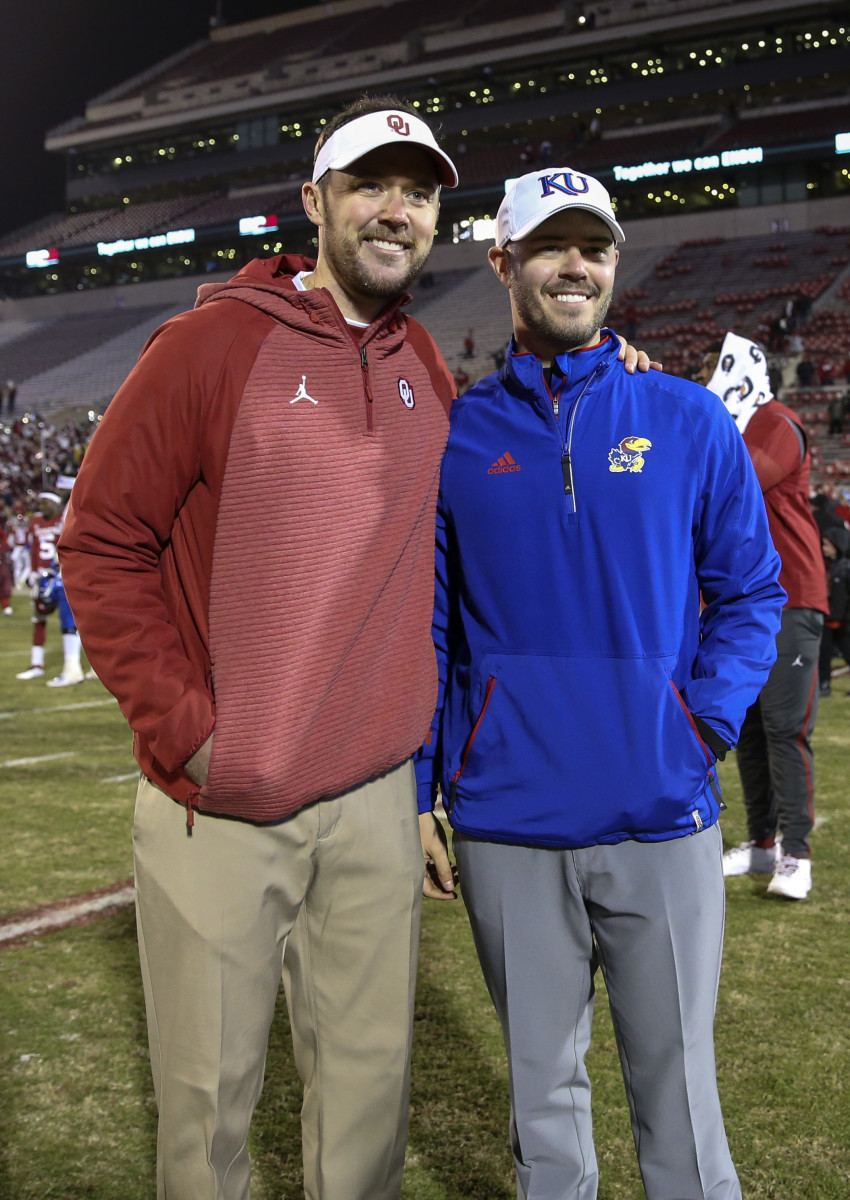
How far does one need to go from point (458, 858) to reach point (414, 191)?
4.36 feet

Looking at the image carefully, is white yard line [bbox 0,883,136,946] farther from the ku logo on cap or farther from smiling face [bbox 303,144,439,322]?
the ku logo on cap

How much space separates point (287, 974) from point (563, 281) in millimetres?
1479

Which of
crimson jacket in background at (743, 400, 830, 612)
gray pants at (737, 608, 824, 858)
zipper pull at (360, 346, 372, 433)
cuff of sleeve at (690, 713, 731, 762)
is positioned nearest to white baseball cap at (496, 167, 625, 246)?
zipper pull at (360, 346, 372, 433)

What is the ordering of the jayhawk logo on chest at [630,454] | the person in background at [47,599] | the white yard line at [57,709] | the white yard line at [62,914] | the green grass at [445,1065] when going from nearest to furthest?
the jayhawk logo on chest at [630,454] < the green grass at [445,1065] < the white yard line at [62,914] < the white yard line at [57,709] < the person in background at [47,599]

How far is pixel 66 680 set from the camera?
1157 cm

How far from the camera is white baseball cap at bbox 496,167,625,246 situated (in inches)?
85.4

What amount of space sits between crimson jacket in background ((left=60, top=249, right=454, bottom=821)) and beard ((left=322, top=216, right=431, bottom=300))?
0.07 m

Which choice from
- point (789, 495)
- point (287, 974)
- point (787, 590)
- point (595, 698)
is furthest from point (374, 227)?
point (787, 590)

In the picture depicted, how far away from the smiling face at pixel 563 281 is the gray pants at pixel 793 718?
269cm

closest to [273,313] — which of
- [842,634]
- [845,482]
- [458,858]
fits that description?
[458,858]

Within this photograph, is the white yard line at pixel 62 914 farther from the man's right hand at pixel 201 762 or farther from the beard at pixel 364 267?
the beard at pixel 364 267

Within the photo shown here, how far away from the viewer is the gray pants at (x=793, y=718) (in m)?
4.66

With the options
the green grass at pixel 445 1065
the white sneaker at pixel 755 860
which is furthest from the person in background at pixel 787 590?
the green grass at pixel 445 1065

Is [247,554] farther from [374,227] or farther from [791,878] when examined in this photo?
[791,878]
